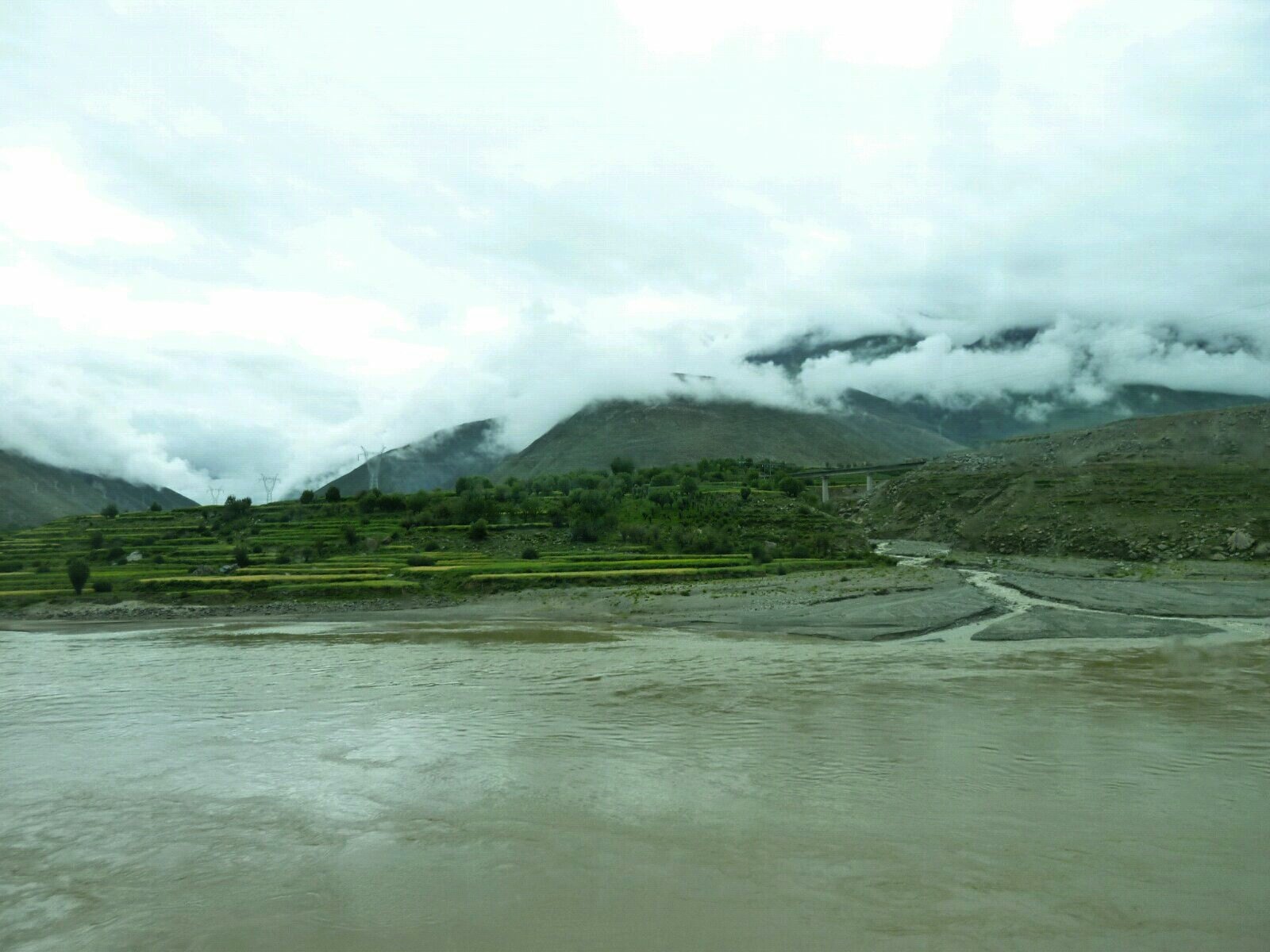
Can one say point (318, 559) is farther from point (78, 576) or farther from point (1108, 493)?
point (1108, 493)

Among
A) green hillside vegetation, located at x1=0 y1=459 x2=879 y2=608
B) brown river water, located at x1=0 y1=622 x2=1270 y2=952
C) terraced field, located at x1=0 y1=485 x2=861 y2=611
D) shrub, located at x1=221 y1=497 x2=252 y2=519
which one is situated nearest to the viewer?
brown river water, located at x1=0 y1=622 x2=1270 y2=952

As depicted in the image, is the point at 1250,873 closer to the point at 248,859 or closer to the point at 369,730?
the point at 248,859

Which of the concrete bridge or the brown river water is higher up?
the concrete bridge

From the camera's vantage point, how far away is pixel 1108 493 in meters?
62.5

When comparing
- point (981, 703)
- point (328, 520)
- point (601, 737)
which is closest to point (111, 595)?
point (328, 520)

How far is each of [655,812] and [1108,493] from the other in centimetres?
6229

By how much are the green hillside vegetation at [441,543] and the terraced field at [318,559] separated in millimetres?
154

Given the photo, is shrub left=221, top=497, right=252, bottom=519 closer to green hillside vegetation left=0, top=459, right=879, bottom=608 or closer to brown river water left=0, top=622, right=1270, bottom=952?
green hillside vegetation left=0, top=459, right=879, bottom=608

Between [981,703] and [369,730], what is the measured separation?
13.4 metres

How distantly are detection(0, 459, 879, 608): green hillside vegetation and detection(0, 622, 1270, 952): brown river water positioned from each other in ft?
90.8

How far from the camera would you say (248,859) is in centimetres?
1056

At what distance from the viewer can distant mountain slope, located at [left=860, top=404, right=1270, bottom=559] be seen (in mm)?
54688

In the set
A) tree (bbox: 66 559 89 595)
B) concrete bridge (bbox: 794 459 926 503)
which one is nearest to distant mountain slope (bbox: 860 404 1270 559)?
concrete bridge (bbox: 794 459 926 503)

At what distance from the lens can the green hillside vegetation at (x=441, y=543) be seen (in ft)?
164
